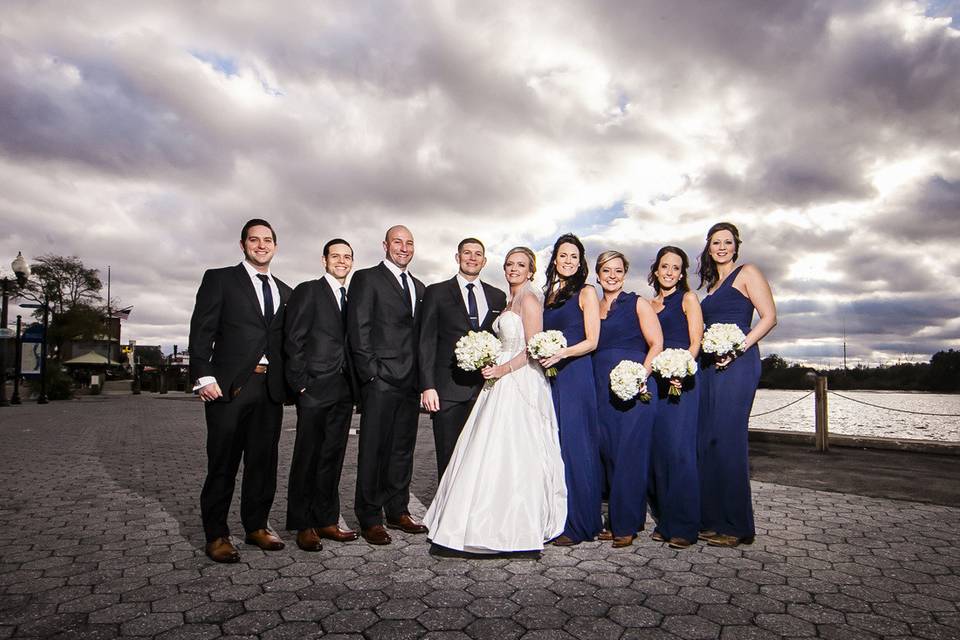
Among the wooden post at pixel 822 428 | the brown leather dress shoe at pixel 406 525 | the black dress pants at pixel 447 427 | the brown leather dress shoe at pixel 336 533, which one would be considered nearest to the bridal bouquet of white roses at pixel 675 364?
the black dress pants at pixel 447 427

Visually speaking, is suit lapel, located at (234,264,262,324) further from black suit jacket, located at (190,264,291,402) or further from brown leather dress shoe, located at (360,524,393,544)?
brown leather dress shoe, located at (360,524,393,544)

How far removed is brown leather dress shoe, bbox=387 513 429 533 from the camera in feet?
18.1

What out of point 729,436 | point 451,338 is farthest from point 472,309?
point 729,436

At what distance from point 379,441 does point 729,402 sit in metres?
3.18

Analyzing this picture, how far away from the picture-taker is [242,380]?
475 cm

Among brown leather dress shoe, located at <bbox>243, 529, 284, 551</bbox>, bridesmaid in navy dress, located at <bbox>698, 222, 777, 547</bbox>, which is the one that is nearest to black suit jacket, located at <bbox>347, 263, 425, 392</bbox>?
brown leather dress shoe, located at <bbox>243, 529, 284, 551</bbox>

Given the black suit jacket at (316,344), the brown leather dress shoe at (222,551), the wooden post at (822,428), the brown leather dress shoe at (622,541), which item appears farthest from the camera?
the wooden post at (822,428)

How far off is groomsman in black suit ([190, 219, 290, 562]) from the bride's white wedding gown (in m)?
1.51

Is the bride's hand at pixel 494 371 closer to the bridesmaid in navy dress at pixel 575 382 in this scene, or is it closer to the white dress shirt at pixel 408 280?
the bridesmaid in navy dress at pixel 575 382

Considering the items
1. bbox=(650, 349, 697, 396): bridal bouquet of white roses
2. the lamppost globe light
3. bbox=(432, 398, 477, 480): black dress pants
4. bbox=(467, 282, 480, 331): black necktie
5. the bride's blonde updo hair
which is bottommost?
bbox=(432, 398, 477, 480): black dress pants

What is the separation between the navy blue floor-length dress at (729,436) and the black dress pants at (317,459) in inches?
130

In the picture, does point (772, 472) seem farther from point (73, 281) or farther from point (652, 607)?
point (73, 281)

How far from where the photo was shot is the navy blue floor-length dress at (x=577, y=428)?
17.0 feet

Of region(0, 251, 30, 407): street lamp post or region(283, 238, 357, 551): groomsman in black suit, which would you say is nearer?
region(283, 238, 357, 551): groomsman in black suit
